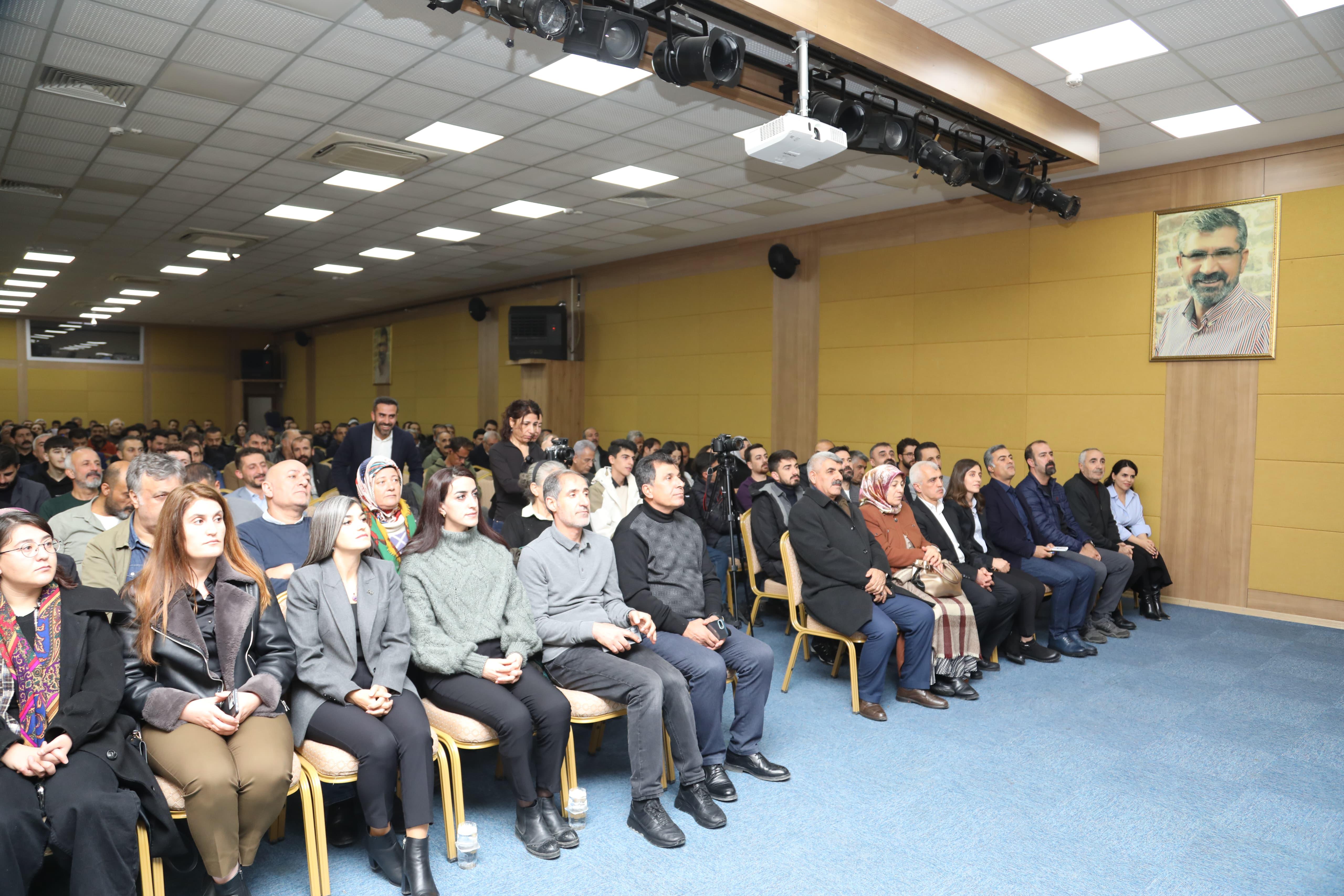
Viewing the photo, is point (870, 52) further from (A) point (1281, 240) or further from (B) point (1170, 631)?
(B) point (1170, 631)

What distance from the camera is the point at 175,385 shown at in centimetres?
1933

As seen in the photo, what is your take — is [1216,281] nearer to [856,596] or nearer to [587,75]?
[856,596]

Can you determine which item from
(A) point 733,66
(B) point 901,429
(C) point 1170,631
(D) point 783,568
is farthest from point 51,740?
(B) point 901,429

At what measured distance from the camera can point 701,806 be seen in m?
3.03

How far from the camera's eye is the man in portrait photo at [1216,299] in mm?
6176

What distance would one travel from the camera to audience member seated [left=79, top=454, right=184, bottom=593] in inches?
115

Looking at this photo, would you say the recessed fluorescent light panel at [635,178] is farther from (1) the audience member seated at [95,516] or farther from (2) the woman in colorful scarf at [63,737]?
(2) the woman in colorful scarf at [63,737]

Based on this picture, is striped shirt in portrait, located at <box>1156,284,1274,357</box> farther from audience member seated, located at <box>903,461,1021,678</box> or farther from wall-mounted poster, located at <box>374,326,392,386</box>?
wall-mounted poster, located at <box>374,326,392,386</box>

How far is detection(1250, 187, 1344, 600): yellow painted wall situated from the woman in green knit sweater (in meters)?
5.94

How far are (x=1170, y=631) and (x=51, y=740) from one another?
6426mm

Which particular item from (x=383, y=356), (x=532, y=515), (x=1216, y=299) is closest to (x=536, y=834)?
(x=532, y=515)

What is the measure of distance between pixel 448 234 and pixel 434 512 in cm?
704

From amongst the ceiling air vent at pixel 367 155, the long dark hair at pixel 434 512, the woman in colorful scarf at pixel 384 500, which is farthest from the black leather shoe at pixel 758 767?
the ceiling air vent at pixel 367 155

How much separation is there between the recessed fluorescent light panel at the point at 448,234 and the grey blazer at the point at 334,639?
7.03 meters
